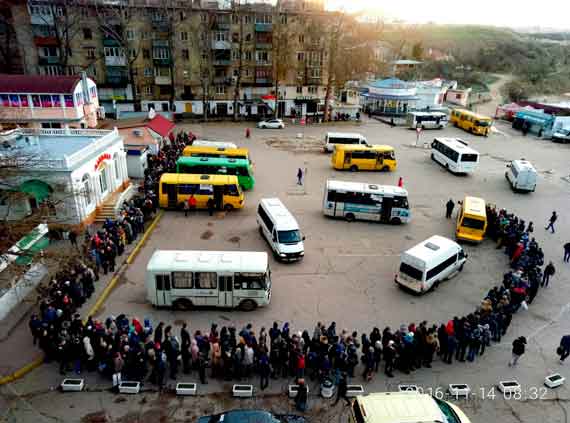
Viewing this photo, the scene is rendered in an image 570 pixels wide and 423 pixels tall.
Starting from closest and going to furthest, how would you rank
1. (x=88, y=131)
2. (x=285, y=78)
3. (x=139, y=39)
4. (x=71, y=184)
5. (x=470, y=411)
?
(x=470, y=411), (x=71, y=184), (x=88, y=131), (x=139, y=39), (x=285, y=78)

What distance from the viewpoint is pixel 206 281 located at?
50.7 feet

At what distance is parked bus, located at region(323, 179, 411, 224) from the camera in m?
23.8

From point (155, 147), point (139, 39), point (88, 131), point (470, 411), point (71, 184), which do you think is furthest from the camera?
point (139, 39)

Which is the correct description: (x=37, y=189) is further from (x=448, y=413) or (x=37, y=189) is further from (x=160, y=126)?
(x=448, y=413)

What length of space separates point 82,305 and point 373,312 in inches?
428

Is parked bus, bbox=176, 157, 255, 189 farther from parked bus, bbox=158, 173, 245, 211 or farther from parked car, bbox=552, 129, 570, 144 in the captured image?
parked car, bbox=552, 129, 570, 144

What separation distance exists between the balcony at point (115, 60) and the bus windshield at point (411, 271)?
4528 centimetres

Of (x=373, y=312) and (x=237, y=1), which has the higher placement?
(x=237, y=1)

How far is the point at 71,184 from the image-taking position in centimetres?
2041

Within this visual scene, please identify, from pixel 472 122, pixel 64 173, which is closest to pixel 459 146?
pixel 472 122

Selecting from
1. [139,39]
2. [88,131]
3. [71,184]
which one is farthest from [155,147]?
[139,39]

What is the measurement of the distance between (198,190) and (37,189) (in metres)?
8.01

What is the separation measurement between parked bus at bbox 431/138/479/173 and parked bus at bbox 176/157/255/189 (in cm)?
1663

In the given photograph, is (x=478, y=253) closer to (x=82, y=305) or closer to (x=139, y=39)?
(x=82, y=305)
